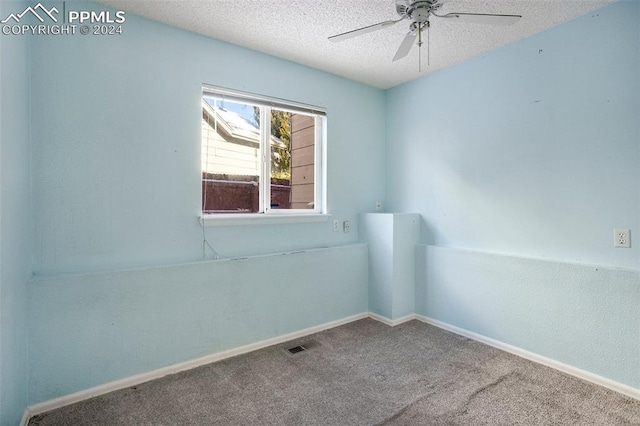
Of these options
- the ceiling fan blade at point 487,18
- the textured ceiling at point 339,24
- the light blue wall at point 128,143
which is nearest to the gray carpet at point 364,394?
the light blue wall at point 128,143

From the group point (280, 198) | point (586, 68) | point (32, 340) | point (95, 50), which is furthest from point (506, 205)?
point (32, 340)

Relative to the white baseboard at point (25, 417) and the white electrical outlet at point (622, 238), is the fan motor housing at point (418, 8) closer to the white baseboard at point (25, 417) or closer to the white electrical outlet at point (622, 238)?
the white electrical outlet at point (622, 238)

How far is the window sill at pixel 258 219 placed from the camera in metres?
A: 2.54

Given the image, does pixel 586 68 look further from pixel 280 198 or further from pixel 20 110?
pixel 20 110

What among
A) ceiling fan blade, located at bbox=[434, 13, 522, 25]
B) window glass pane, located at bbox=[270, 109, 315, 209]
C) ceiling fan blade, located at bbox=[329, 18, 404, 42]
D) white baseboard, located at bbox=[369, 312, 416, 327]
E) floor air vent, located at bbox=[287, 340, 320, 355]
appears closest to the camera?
ceiling fan blade, located at bbox=[434, 13, 522, 25]

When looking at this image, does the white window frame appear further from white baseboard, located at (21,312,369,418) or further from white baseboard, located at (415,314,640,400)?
white baseboard, located at (415,314,640,400)

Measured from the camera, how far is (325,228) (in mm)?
3262

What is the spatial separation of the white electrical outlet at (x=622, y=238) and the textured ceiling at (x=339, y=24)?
1.52m

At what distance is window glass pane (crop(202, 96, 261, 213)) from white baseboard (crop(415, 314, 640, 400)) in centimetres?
220

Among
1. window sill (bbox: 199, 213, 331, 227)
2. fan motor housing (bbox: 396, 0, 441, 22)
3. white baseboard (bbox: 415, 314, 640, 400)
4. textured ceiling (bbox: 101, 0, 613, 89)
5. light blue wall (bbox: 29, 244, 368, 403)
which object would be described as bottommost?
white baseboard (bbox: 415, 314, 640, 400)

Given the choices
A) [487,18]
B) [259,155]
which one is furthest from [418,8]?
[259,155]

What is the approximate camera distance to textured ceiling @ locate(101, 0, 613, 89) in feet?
6.92

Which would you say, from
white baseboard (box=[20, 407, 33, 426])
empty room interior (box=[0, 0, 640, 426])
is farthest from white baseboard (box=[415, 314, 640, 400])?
white baseboard (box=[20, 407, 33, 426])

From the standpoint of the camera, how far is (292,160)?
3.15m
